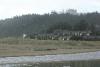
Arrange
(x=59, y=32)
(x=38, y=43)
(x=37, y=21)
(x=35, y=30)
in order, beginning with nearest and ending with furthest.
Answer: (x=38, y=43) → (x=59, y=32) → (x=35, y=30) → (x=37, y=21)

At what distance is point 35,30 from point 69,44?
83.0 meters

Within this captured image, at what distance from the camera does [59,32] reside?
5846 inches

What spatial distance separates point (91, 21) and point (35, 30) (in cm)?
3141

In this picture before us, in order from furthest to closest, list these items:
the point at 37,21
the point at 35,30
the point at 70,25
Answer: the point at 37,21, the point at 35,30, the point at 70,25

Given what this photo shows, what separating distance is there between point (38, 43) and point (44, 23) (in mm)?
89302

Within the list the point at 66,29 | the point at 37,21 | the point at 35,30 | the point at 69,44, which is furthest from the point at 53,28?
the point at 69,44

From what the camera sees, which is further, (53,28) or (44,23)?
(44,23)

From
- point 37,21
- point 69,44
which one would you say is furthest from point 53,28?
point 69,44

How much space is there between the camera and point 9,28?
197750mm

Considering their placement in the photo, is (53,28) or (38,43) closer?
(38,43)

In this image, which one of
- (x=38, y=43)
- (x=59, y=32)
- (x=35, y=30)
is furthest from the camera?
(x=35, y=30)

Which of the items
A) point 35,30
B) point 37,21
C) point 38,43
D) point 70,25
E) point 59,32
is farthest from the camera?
point 37,21

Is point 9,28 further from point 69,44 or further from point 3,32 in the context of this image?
point 69,44

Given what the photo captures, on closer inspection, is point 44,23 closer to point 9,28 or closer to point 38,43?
point 9,28
